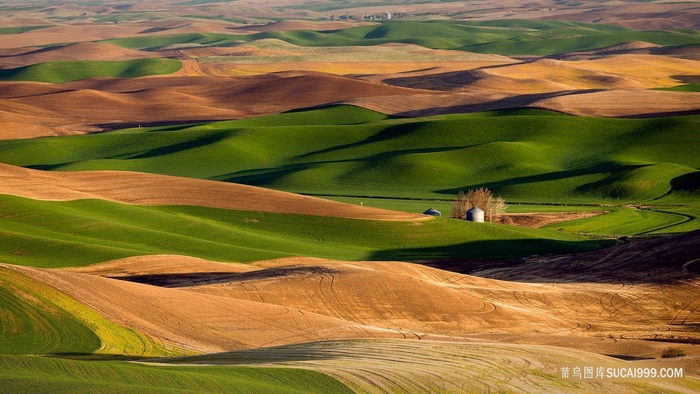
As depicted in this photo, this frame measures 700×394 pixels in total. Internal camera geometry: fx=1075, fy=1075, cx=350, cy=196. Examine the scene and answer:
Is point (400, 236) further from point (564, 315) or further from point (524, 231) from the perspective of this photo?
point (564, 315)

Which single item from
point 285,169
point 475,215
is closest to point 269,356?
point 475,215

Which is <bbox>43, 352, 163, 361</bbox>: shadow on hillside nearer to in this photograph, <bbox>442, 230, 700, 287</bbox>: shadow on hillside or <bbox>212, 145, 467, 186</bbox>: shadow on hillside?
<bbox>442, 230, 700, 287</bbox>: shadow on hillside

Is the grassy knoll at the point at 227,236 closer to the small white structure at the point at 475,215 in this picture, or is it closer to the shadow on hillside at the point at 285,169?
the small white structure at the point at 475,215

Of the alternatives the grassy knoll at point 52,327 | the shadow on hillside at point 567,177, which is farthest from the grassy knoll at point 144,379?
the shadow on hillside at point 567,177

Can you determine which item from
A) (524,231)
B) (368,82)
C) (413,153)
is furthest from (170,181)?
(368,82)

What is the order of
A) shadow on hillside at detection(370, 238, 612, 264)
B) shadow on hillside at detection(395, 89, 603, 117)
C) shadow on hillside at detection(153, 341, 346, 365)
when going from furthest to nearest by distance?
1. shadow on hillside at detection(395, 89, 603, 117)
2. shadow on hillside at detection(370, 238, 612, 264)
3. shadow on hillside at detection(153, 341, 346, 365)

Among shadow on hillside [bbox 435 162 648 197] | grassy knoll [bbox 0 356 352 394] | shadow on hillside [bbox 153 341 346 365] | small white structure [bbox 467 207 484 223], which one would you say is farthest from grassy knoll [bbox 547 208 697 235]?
grassy knoll [bbox 0 356 352 394]
